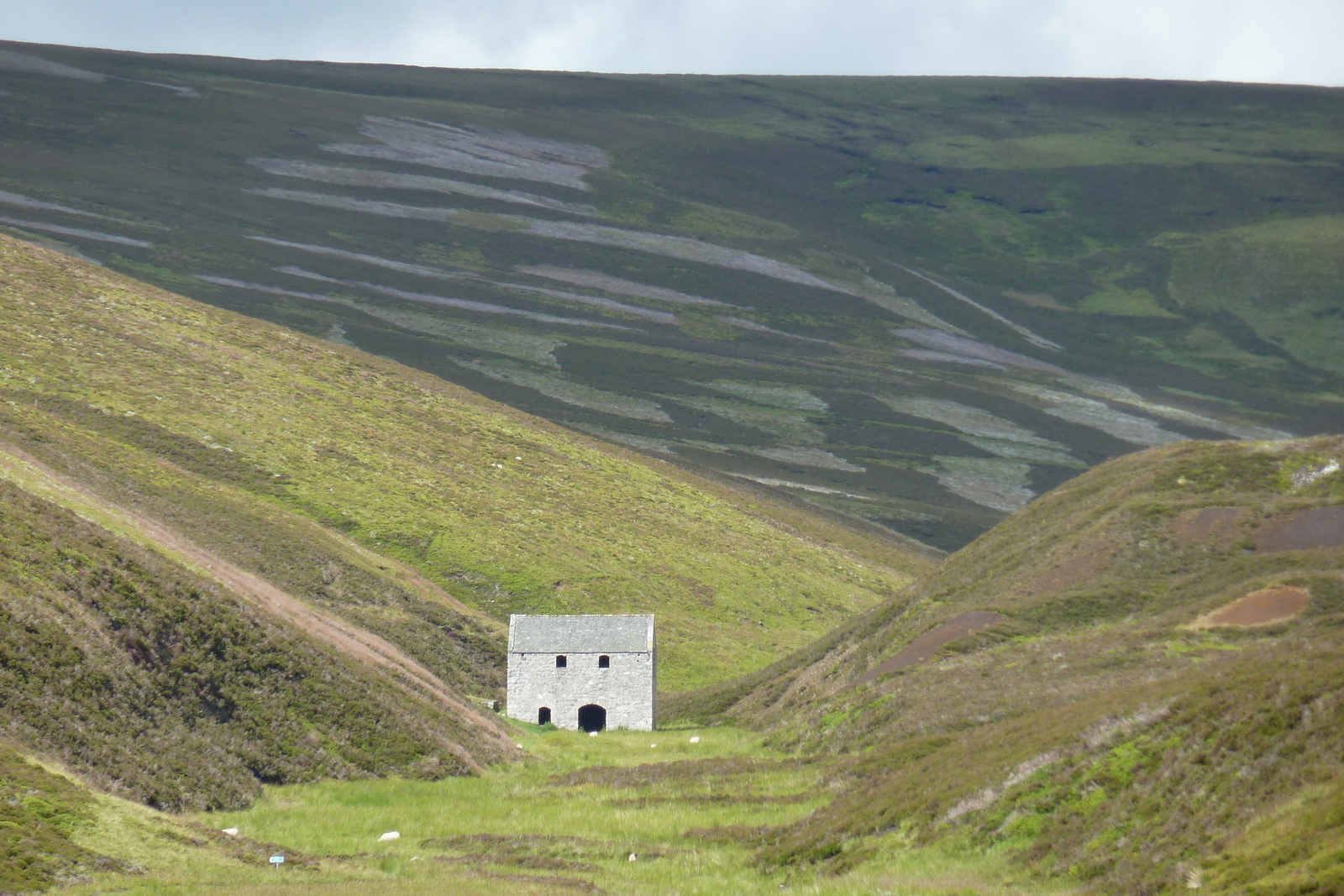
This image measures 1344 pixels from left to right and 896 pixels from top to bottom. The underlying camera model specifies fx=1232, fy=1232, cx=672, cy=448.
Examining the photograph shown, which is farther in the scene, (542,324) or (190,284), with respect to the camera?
(542,324)

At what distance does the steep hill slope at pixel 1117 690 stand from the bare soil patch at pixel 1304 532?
10cm

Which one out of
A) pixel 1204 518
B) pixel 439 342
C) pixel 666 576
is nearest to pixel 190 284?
pixel 439 342

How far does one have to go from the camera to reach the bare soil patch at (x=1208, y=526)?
4834cm

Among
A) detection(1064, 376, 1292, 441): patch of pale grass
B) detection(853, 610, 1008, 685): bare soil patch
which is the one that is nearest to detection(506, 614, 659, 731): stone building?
detection(853, 610, 1008, 685): bare soil patch

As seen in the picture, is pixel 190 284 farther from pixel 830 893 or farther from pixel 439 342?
pixel 830 893

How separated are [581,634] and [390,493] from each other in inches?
1335

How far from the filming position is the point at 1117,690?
27531mm

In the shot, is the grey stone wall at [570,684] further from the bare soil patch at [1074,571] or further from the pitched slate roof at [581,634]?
the bare soil patch at [1074,571]

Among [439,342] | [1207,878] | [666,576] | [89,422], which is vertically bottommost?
[666,576]

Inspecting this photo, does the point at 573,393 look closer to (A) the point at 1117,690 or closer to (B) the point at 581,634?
(B) the point at 581,634

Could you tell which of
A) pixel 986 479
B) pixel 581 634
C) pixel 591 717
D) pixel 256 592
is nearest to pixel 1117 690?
pixel 256 592

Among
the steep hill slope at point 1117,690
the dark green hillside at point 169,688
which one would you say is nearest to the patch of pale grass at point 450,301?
the steep hill slope at point 1117,690

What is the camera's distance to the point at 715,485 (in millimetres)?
121500

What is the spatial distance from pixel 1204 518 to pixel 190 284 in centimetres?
13760
